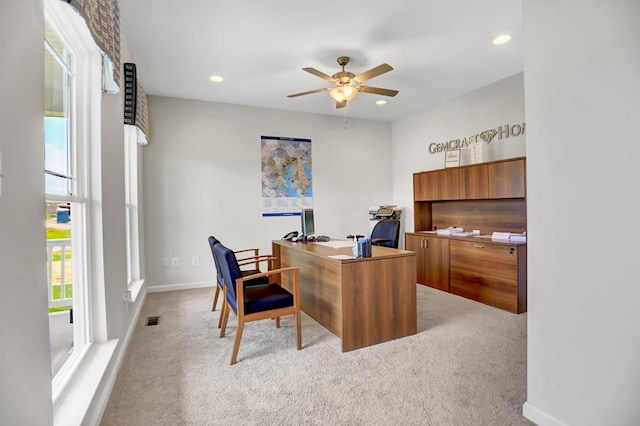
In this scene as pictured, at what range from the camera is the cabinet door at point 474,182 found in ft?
13.1

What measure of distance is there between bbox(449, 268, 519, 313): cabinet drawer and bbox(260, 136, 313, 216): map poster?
257 cm

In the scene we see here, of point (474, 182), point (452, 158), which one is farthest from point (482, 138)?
point (474, 182)

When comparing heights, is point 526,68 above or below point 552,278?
above

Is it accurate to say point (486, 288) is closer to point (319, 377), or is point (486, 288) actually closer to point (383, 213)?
point (383, 213)

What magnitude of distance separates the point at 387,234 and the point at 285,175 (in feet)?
6.34

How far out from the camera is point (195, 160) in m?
4.71

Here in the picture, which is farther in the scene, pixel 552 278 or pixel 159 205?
pixel 159 205

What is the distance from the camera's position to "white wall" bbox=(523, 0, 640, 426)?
4.37 feet

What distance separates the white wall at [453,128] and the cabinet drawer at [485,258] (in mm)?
1250

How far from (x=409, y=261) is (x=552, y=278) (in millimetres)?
1242

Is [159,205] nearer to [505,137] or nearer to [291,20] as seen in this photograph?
[291,20]

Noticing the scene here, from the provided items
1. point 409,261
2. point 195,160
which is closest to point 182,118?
point 195,160

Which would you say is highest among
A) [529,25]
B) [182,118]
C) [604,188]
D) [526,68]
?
[182,118]

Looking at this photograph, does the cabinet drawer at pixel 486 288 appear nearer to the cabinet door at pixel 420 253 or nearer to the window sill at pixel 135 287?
the cabinet door at pixel 420 253
